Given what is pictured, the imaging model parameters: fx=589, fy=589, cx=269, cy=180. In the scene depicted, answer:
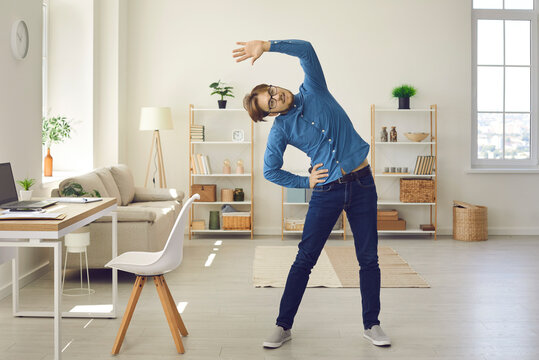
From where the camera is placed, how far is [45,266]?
15.3ft

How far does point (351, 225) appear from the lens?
2936 mm

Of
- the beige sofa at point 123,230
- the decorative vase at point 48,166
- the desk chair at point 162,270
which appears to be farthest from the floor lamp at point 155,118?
the desk chair at point 162,270

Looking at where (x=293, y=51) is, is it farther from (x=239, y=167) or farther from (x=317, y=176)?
(x=239, y=167)

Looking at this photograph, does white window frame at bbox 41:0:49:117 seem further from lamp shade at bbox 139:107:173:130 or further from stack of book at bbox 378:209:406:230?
stack of book at bbox 378:209:406:230

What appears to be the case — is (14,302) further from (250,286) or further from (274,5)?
(274,5)

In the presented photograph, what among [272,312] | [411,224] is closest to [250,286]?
[272,312]

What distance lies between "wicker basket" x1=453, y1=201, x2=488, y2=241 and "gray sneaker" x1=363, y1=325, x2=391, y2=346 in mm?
3748

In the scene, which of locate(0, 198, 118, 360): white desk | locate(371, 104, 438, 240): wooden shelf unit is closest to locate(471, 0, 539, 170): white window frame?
locate(371, 104, 438, 240): wooden shelf unit

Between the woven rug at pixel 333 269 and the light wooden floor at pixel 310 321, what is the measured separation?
0.13 meters

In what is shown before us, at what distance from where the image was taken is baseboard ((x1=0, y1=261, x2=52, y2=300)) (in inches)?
155

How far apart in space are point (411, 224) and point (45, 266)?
4111mm

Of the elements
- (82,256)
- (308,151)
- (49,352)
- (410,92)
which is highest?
(410,92)

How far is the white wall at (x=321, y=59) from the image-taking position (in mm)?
6828

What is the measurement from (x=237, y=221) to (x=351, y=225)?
3.72 meters
